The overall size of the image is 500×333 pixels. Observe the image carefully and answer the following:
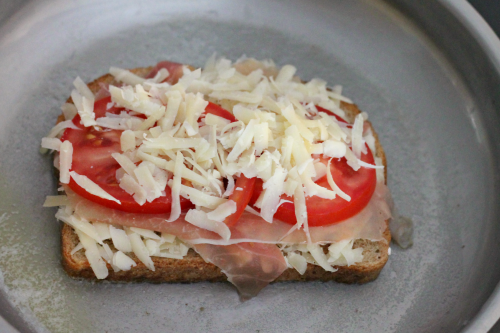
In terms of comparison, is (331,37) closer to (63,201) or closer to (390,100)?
(390,100)

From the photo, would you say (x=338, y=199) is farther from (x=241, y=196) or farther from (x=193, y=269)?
(x=193, y=269)

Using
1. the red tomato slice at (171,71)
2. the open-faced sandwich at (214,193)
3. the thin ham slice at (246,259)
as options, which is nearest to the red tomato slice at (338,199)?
the open-faced sandwich at (214,193)

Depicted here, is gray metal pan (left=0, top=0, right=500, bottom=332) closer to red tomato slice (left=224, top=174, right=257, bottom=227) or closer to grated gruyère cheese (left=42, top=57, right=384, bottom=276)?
grated gruyère cheese (left=42, top=57, right=384, bottom=276)

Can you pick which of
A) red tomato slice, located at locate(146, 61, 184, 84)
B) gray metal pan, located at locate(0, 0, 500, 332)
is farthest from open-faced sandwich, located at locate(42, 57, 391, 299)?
red tomato slice, located at locate(146, 61, 184, 84)

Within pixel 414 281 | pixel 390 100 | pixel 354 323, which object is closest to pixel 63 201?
pixel 354 323

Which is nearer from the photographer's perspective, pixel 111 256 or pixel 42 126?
pixel 111 256

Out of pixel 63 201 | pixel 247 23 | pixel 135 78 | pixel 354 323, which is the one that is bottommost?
pixel 354 323

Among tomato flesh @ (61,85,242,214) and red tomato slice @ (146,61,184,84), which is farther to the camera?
red tomato slice @ (146,61,184,84)
